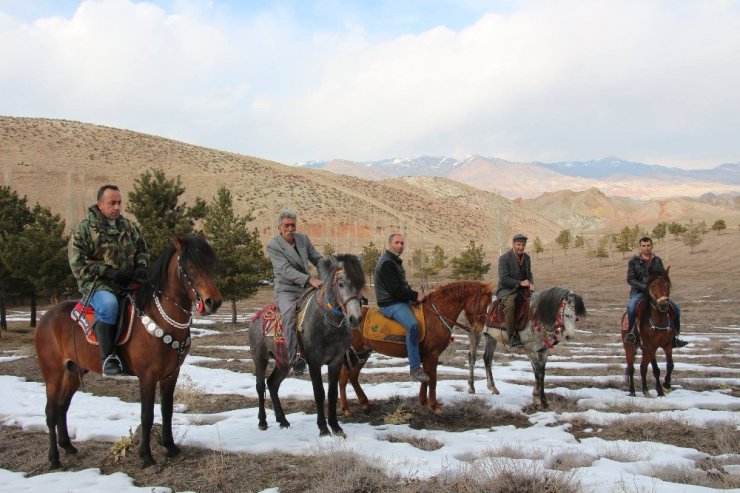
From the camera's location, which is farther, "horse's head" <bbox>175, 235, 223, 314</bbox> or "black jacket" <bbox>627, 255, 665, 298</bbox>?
"black jacket" <bbox>627, 255, 665, 298</bbox>

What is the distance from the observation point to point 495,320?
10445mm

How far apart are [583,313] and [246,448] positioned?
6203mm

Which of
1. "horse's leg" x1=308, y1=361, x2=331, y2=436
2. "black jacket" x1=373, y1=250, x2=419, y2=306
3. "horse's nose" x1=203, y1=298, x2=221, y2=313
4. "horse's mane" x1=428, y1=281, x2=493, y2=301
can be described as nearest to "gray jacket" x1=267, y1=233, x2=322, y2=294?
"horse's leg" x1=308, y1=361, x2=331, y2=436

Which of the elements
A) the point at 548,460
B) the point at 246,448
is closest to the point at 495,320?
the point at 548,460

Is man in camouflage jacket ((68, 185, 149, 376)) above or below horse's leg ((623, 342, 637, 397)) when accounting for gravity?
above

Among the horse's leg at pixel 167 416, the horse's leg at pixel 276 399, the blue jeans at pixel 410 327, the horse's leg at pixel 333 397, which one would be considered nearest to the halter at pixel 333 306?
the horse's leg at pixel 333 397

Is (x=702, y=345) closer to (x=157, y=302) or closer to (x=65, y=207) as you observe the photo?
(x=157, y=302)

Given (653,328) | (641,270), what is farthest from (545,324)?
(641,270)

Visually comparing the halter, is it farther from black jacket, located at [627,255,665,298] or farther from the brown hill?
the brown hill

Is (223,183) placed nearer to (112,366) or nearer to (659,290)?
(659,290)

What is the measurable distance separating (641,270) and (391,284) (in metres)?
5.54

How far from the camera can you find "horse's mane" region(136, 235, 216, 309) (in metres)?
6.08

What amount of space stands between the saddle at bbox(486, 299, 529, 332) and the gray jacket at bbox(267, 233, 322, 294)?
14.0ft


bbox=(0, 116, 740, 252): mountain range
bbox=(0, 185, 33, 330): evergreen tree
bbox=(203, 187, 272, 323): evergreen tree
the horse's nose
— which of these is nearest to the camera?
the horse's nose
